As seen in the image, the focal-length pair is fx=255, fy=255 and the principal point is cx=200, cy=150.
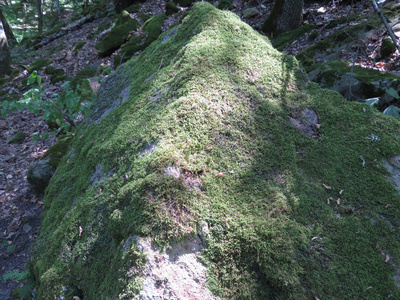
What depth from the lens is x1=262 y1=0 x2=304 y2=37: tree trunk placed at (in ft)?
24.2

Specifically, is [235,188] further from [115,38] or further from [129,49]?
[115,38]

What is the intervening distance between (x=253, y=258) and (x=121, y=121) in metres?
2.04


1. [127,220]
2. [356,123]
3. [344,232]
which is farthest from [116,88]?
[344,232]

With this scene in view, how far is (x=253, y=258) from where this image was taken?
1.73 m

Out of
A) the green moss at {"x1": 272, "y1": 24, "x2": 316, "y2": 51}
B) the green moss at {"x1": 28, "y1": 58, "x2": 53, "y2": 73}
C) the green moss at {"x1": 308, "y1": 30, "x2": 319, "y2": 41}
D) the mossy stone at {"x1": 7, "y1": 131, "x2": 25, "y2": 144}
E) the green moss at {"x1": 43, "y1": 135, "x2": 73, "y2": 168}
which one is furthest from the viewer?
the green moss at {"x1": 28, "y1": 58, "x2": 53, "y2": 73}

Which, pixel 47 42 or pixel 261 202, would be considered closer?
pixel 261 202

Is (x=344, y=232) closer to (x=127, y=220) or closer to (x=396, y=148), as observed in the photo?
(x=396, y=148)

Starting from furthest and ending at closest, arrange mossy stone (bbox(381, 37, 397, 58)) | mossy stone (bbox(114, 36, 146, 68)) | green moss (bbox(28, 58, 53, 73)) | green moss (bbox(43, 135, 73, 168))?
green moss (bbox(28, 58, 53, 73)) < mossy stone (bbox(114, 36, 146, 68)) < green moss (bbox(43, 135, 73, 168)) < mossy stone (bbox(381, 37, 397, 58))

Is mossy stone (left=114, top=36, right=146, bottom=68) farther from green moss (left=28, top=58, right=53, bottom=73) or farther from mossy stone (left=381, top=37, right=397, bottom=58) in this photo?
mossy stone (left=381, top=37, right=397, bottom=58)

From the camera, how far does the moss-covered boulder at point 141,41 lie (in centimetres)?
916

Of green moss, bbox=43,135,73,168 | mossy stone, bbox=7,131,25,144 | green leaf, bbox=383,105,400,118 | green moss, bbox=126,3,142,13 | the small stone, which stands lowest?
mossy stone, bbox=7,131,25,144

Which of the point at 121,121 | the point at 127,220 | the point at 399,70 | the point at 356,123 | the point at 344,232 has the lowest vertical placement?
the point at 399,70

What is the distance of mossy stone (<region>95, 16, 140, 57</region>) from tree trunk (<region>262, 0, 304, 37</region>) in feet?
19.1

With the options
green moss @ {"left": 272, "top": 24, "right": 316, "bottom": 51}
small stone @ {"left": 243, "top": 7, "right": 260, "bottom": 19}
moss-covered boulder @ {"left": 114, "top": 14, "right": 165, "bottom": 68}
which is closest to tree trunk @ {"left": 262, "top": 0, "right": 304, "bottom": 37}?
green moss @ {"left": 272, "top": 24, "right": 316, "bottom": 51}
